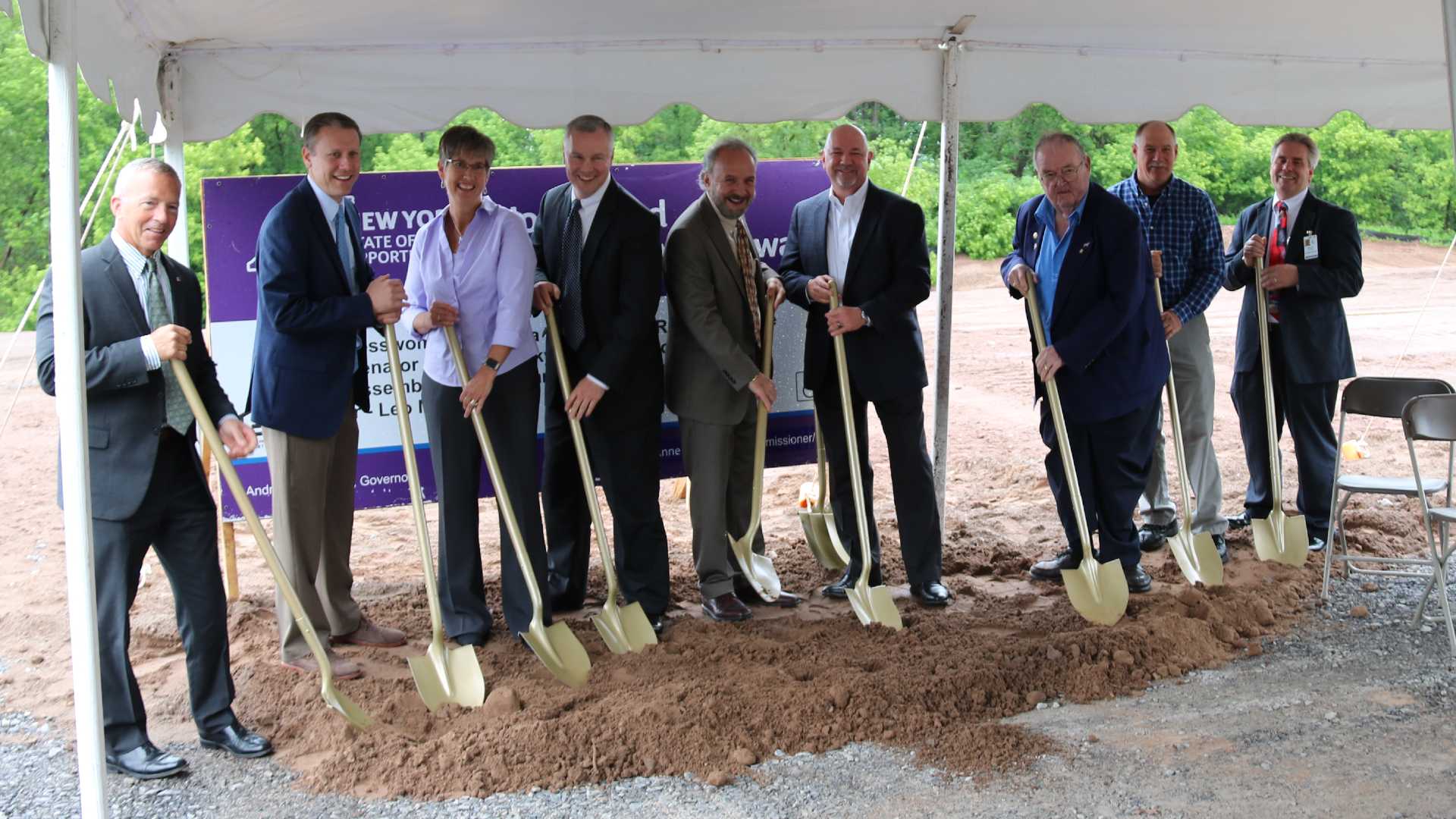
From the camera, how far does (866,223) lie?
458cm

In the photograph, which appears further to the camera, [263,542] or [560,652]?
[560,652]

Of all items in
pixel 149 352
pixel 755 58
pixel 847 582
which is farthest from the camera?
pixel 755 58

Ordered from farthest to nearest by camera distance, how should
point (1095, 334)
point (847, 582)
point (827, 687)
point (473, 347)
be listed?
A: 1. point (847, 582)
2. point (1095, 334)
3. point (473, 347)
4. point (827, 687)

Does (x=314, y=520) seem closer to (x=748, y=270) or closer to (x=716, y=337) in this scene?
(x=716, y=337)

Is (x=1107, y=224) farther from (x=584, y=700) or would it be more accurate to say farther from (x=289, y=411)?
(x=289, y=411)

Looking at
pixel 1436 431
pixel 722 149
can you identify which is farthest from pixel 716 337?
pixel 1436 431

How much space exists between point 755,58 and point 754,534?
1915mm

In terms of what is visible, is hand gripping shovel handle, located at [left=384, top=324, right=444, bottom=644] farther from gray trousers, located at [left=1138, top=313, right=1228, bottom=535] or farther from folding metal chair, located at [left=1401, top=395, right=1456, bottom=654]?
folding metal chair, located at [left=1401, top=395, right=1456, bottom=654]

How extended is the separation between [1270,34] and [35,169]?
14.9 m

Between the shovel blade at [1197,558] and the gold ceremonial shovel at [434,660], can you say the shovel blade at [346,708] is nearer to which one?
the gold ceremonial shovel at [434,660]

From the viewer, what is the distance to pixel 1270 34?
531 cm

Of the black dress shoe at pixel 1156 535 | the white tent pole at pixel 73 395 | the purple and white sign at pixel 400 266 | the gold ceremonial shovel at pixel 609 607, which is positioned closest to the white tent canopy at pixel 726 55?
the purple and white sign at pixel 400 266

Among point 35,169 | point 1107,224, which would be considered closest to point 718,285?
point 1107,224

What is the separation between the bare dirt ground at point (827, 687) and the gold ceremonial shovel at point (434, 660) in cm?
9
